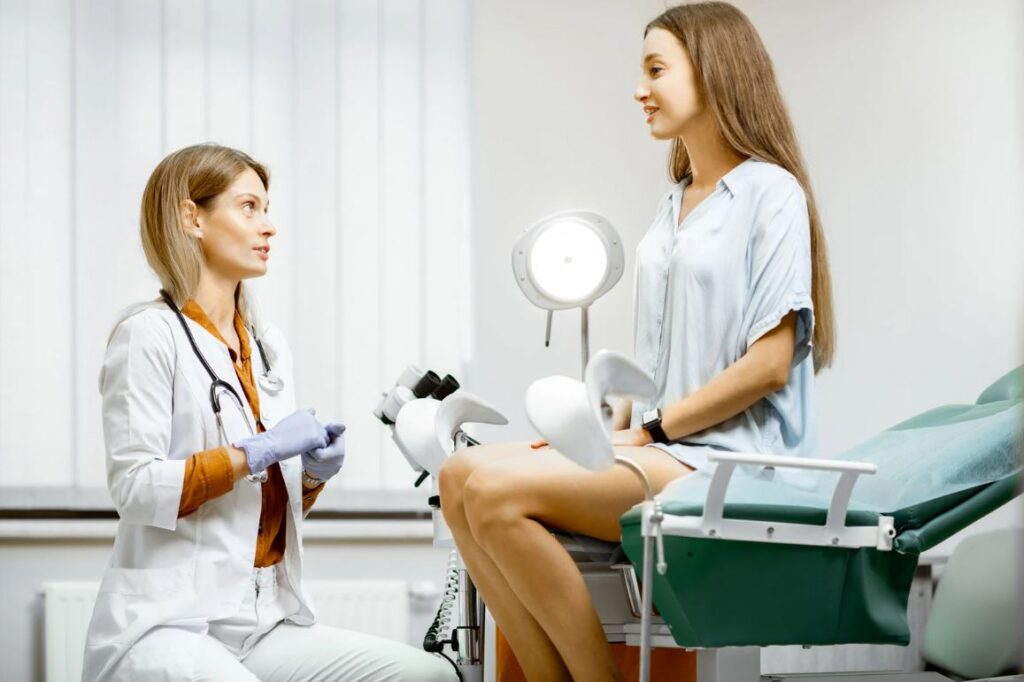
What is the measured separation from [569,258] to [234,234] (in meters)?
0.62

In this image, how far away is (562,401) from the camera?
129 cm

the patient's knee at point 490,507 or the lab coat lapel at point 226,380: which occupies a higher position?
the lab coat lapel at point 226,380

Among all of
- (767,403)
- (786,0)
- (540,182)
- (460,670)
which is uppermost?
(786,0)

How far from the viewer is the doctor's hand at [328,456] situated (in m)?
1.95

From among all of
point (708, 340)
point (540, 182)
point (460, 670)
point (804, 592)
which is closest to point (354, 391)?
point (540, 182)

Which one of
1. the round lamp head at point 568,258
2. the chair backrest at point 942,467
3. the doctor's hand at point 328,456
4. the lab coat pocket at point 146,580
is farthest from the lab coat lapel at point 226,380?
the chair backrest at point 942,467

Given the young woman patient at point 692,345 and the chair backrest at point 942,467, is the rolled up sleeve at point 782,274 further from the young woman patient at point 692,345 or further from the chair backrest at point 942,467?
the chair backrest at point 942,467

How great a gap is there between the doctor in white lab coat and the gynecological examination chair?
546mm

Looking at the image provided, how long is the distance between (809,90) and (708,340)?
78.2 inches

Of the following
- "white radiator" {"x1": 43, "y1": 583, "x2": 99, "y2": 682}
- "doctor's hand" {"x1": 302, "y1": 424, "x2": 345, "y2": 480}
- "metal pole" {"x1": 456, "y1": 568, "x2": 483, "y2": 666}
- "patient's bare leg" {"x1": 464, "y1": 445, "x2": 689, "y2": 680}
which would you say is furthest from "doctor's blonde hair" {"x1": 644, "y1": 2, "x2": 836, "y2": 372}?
"white radiator" {"x1": 43, "y1": 583, "x2": 99, "y2": 682}

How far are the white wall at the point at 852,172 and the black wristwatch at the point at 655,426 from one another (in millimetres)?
1658

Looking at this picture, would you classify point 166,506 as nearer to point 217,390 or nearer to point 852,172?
point 217,390

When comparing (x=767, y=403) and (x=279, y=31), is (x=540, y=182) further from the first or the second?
(x=767, y=403)

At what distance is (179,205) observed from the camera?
6.73ft
